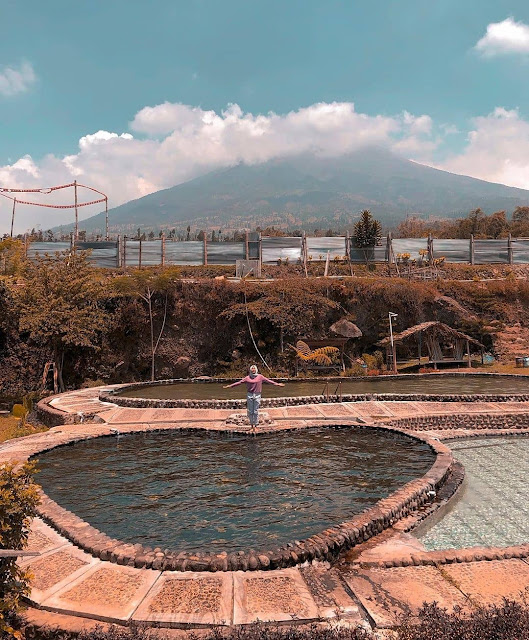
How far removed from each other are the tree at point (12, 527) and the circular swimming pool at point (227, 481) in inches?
94.8

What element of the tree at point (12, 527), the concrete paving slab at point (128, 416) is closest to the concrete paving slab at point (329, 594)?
the tree at point (12, 527)

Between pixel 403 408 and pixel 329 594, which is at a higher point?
pixel 329 594

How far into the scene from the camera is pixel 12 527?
4035mm

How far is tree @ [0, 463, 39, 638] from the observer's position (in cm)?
390

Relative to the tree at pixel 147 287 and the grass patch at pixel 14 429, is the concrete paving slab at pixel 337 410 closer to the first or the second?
the grass patch at pixel 14 429

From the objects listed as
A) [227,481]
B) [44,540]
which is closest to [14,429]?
[227,481]

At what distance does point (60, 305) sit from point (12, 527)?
1876 centimetres

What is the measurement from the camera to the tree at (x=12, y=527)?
3900 mm

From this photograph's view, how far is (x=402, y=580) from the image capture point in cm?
502

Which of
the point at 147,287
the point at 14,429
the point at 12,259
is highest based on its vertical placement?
the point at 12,259

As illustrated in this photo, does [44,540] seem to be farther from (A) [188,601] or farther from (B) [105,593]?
(A) [188,601]

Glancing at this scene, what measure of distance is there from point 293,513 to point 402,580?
8.05 feet

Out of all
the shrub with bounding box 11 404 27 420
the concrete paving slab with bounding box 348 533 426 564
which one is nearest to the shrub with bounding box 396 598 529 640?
the concrete paving slab with bounding box 348 533 426 564

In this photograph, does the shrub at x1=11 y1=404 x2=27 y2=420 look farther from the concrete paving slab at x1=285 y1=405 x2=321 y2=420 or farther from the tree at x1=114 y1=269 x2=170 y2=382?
the tree at x1=114 y1=269 x2=170 y2=382
